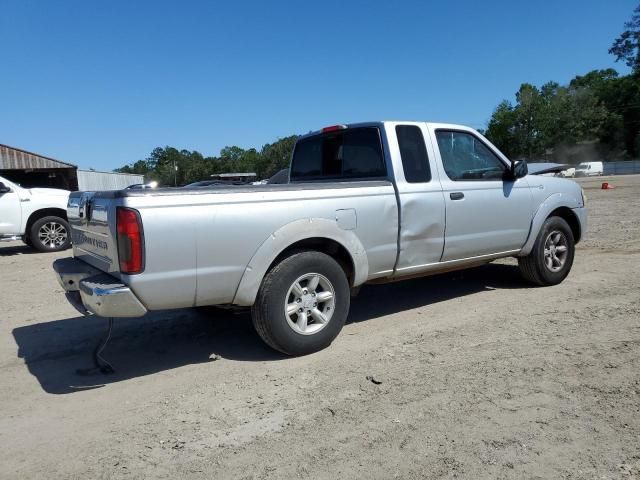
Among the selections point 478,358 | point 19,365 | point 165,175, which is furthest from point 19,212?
point 165,175

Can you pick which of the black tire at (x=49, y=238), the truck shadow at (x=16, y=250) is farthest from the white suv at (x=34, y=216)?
the truck shadow at (x=16, y=250)

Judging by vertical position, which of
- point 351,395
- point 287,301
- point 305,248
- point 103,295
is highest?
point 305,248

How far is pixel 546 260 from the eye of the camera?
6.09 m

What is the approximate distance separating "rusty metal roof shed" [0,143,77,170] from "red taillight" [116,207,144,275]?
2931 centimetres

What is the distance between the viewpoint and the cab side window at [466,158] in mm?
5203

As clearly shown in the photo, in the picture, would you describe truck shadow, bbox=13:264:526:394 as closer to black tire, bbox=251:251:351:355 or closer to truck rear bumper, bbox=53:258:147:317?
black tire, bbox=251:251:351:355

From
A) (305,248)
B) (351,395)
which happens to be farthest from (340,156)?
(351,395)

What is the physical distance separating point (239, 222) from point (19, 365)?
2.38m

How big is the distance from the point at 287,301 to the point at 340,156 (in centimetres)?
199

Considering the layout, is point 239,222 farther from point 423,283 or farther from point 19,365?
point 423,283

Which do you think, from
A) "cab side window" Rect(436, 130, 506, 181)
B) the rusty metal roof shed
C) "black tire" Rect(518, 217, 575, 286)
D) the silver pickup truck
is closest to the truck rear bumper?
the silver pickup truck

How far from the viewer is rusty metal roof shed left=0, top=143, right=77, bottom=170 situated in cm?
2796

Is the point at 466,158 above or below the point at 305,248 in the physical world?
above

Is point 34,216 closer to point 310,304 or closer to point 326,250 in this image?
point 326,250
